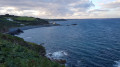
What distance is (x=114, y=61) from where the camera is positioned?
1058 inches

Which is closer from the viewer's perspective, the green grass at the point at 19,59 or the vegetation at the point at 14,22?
the green grass at the point at 19,59

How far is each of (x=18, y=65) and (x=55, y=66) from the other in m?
3.26

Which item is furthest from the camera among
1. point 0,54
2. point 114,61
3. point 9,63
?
point 114,61

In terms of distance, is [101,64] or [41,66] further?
[101,64]

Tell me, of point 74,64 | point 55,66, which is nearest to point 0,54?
point 55,66

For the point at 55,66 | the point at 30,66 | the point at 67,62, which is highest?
the point at 30,66

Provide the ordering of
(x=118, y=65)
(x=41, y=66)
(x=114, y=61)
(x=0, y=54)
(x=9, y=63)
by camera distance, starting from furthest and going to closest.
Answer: (x=114, y=61) → (x=118, y=65) → (x=0, y=54) → (x=41, y=66) → (x=9, y=63)

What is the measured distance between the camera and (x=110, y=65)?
24.8 m

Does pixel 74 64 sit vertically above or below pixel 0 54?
below

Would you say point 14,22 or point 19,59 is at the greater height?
point 19,59

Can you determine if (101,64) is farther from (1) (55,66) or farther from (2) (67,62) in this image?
(1) (55,66)

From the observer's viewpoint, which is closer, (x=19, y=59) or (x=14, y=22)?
(x=19, y=59)

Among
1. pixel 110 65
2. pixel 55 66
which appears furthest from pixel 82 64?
pixel 55 66

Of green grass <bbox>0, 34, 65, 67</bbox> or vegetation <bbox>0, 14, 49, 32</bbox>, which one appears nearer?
green grass <bbox>0, 34, 65, 67</bbox>
